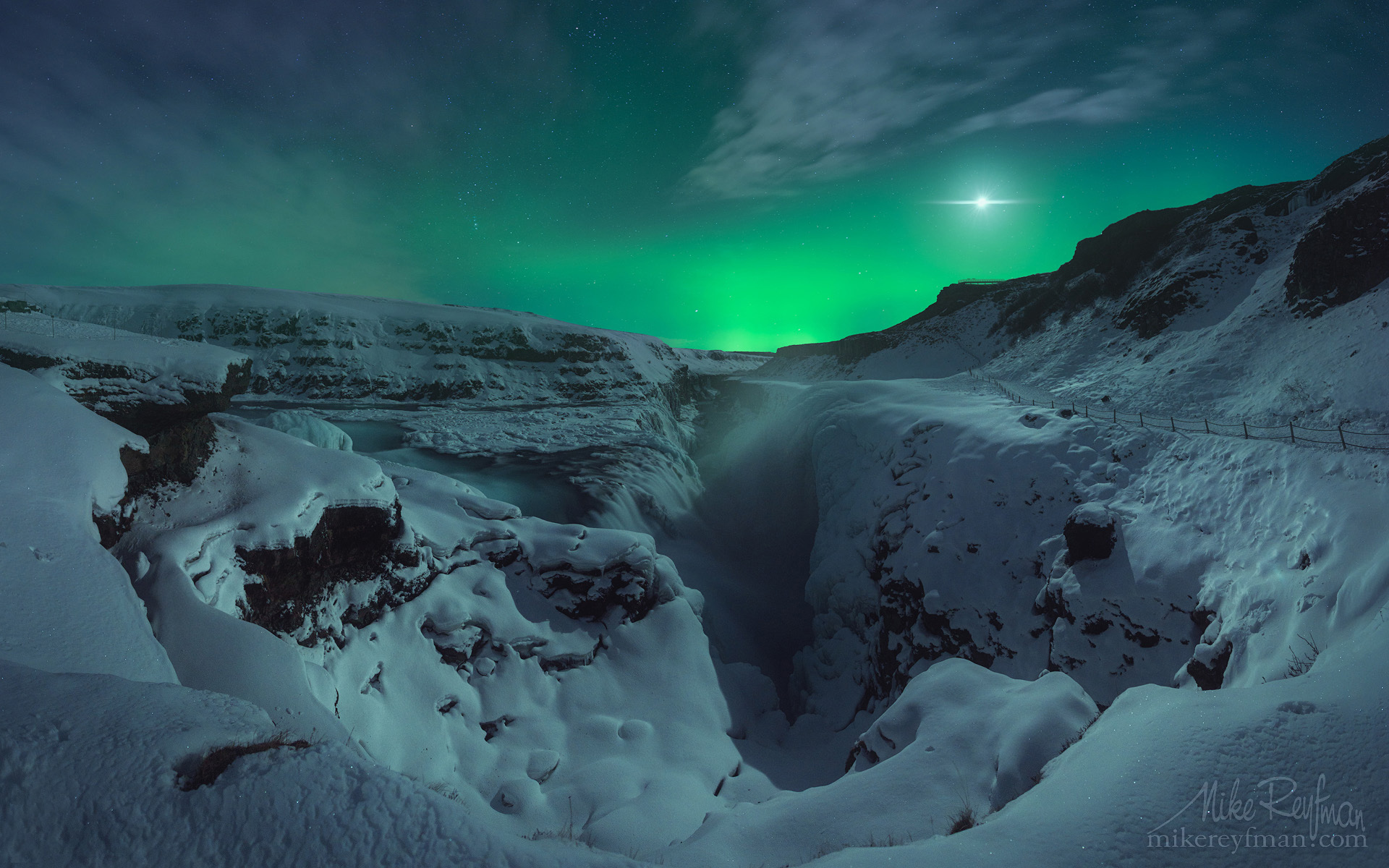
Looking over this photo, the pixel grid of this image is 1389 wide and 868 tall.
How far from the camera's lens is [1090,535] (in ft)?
45.9

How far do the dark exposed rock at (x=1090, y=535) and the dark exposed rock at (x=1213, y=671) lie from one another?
3903 millimetres

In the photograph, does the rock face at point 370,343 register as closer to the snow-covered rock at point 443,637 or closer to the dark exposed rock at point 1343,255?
the snow-covered rock at point 443,637

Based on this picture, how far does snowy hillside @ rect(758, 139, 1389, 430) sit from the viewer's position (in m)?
19.5

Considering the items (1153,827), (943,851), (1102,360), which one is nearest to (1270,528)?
(1153,827)

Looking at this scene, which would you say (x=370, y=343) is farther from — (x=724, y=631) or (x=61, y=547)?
(x=61, y=547)

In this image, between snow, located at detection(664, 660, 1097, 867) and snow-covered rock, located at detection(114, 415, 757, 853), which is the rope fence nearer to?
snow, located at detection(664, 660, 1097, 867)

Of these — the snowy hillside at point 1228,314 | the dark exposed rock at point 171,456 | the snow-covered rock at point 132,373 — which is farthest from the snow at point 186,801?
the snowy hillside at point 1228,314

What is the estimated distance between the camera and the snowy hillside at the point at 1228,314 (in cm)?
1945

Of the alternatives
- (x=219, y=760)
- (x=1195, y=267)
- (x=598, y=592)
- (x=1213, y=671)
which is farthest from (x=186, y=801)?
(x=1195, y=267)

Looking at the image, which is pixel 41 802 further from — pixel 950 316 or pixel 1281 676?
pixel 950 316

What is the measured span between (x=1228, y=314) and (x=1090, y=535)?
28248 millimetres

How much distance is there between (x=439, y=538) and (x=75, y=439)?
737 centimetres

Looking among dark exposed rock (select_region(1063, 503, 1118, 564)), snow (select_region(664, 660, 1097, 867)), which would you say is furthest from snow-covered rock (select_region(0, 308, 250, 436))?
dark exposed rock (select_region(1063, 503, 1118, 564))

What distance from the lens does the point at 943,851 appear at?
13.1 ft
